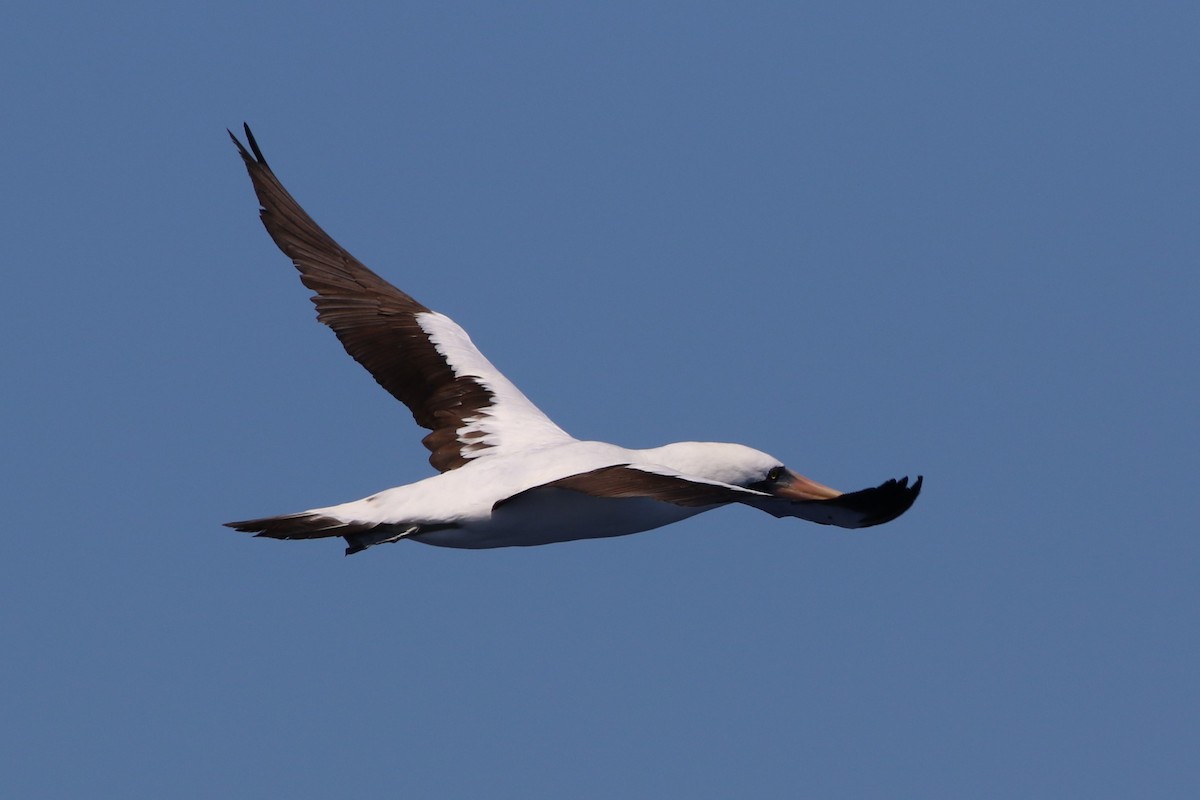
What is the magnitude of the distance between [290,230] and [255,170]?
642mm

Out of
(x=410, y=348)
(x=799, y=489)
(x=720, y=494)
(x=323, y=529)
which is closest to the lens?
(x=720, y=494)

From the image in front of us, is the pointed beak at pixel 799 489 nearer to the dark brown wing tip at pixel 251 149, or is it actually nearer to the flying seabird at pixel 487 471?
the flying seabird at pixel 487 471

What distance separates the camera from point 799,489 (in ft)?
41.5

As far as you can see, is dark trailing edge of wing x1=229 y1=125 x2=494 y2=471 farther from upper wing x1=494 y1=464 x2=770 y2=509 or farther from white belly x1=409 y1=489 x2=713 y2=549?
upper wing x1=494 y1=464 x2=770 y2=509

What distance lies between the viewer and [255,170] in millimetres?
15148

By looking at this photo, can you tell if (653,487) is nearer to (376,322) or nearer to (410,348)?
(410,348)

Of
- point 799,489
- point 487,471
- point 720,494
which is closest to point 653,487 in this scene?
point 720,494

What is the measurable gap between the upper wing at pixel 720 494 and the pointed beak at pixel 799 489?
1.00ft

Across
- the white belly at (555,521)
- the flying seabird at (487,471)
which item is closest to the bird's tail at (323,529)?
the flying seabird at (487,471)

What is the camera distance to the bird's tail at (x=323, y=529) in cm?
1174

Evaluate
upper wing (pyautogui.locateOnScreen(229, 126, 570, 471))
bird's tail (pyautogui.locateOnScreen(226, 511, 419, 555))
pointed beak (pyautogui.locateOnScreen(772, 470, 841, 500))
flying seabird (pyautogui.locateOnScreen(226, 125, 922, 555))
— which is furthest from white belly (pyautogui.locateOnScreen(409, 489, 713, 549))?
upper wing (pyautogui.locateOnScreen(229, 126, 570, 471))

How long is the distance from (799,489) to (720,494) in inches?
93.6

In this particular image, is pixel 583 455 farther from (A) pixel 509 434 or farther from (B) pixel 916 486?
(B) pixel 916 486

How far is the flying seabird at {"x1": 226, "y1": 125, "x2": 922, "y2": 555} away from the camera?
37.2 ft
